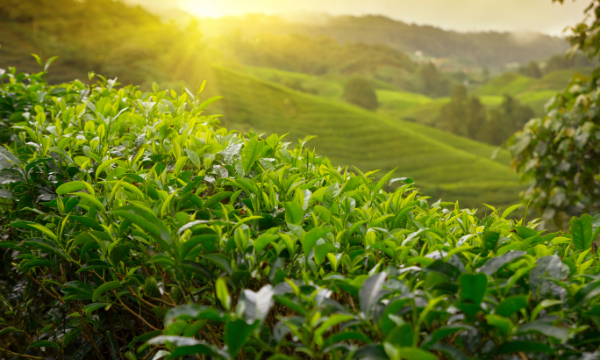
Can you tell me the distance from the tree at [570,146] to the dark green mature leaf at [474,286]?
175 inches

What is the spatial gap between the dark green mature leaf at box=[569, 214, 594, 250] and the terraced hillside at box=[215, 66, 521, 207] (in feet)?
55.4

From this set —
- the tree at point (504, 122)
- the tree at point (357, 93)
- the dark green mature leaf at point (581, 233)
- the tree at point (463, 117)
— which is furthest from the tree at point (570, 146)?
the tree at point (357, 93)

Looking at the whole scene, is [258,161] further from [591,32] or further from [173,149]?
[591,32]

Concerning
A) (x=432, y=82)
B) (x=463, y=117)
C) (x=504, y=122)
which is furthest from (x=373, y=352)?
(x=432, y=82)

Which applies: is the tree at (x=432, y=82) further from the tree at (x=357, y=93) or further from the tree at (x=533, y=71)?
the tree at (x=357, y=93)

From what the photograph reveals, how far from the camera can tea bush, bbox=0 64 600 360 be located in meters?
0.77

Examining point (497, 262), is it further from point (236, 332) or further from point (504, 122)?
point (504, 122)

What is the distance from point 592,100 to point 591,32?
0.87m

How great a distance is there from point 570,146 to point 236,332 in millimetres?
5248

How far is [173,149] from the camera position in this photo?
1589 millimetres

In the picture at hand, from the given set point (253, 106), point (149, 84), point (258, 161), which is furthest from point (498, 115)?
point (258, 161)

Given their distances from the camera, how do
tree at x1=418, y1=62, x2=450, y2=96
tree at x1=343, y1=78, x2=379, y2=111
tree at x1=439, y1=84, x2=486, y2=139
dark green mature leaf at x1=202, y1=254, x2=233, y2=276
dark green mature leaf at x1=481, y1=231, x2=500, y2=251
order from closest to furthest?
dark green mature leaf at x1=202, y1=254, x2=233, y2=276 < dark green mature leaf at x1=481, y1=231, x2=500, y2=251 < tree at x1=439, y1=84, x2=486, y2=139 < tree at x1=343, y1=78, x2=379, y2=111 < tree at x1=418, y1=62, x2=450, y2=96

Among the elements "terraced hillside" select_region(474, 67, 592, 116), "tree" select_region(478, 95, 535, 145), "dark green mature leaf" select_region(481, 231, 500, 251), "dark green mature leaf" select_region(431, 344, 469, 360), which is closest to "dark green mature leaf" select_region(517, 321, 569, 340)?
"dark green mature leaf" select_region(431, 344, 469, 360)

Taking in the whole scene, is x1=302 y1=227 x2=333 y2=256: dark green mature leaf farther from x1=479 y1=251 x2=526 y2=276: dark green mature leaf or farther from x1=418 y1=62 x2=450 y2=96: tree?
x1=418 y1=62 x2=450 y2=96: tree
